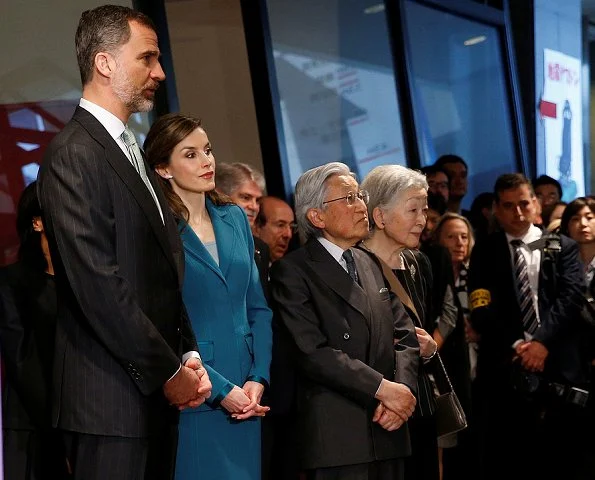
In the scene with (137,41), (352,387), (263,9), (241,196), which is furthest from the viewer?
(263,9)

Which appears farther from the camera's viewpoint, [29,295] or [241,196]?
[241,196]

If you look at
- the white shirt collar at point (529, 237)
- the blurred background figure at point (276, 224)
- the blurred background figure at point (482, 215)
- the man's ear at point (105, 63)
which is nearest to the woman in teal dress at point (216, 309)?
the man's ear at point (105, 63)

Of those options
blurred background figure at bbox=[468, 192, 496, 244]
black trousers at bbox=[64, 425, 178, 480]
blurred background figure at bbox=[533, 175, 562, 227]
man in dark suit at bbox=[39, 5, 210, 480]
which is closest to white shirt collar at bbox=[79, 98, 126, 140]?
man in dark suit at bbox=[39, 5, 210, 480]

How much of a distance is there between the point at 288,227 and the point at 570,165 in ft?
21.8

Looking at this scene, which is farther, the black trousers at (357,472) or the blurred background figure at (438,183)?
the blurred background figure at (438,183)

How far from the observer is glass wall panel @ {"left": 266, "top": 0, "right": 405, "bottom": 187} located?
7.36 metres

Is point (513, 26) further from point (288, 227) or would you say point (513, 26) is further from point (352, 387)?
point (352, 387)

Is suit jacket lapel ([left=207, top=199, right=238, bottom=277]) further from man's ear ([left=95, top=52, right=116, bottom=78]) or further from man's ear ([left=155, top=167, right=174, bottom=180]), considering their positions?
man's ear ([left=95, top=52, right=116, bottom=78])

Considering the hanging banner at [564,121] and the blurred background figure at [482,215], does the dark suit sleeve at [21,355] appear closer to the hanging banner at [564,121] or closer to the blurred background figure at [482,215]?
the blurred background figure at [482,215]

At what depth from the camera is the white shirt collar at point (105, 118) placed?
110 inches

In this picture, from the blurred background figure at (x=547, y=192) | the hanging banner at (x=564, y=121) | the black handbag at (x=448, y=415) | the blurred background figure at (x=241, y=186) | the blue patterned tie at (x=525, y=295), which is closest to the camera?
the black handbag at (x=448, y=415)

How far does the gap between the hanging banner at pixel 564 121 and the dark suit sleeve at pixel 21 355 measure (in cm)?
763

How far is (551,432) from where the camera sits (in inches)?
223

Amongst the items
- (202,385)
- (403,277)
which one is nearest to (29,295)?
(202,385)
